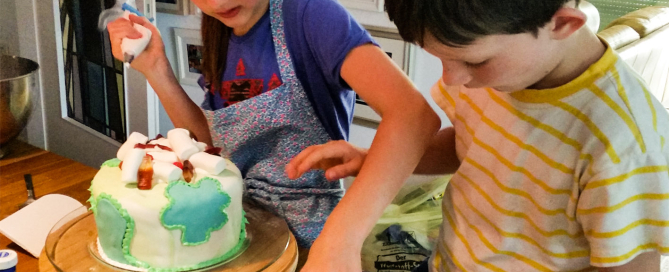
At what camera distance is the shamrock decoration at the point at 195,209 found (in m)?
0.77

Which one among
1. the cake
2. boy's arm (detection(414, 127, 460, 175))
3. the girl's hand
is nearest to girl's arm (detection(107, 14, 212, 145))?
the girl's hand

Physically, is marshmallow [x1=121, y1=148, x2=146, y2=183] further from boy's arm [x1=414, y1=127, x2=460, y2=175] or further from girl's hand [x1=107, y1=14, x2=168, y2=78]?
boy's arm [x1=414, y1=127, x2=460, y2=175]

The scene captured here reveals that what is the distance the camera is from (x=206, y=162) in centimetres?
81

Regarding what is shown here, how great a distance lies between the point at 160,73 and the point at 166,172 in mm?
304

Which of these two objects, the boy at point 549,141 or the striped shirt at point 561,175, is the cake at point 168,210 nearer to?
the boy at point 549,141

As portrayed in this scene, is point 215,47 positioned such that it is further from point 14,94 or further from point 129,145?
point 14,94

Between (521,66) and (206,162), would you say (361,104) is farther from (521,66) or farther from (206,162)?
(521,66)

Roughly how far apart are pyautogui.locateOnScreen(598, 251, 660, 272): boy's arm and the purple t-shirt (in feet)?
1.44

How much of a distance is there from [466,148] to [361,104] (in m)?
1.14

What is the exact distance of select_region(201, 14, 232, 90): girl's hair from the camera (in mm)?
941

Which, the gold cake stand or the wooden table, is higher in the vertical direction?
the gold cake stand

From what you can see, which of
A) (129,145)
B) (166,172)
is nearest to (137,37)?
(129,145)

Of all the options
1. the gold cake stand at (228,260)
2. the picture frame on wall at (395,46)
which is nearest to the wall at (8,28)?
the gold cake stand at (228,260)

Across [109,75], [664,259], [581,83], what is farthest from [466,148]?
[664,259]
